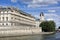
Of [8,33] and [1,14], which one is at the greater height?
[1,14]

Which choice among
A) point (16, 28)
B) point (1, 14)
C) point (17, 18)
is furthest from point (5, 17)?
point (16, 28)

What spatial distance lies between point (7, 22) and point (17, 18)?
18.8 metres

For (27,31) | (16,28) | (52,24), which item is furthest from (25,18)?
(16,28)

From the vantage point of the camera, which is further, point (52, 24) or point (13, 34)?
point (52, 24)

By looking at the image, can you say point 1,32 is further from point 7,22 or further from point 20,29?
point 7,22

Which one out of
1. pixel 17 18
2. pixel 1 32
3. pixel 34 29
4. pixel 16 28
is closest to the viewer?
pixel 1 32

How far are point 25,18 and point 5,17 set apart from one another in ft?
123

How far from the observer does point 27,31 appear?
11812cm

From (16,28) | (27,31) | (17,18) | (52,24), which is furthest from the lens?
(52,24)

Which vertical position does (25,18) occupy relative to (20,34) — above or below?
above

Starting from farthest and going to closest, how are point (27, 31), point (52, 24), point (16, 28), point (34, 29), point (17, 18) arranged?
point (52, 24)
point (17, 18)
point (34, 29)
point (27, 31)
point (16, 28)

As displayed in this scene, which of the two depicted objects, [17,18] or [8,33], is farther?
[17,18]

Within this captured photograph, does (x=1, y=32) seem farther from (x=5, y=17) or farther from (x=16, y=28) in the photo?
(x=5, y=17)

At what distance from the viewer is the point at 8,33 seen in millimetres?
101625
